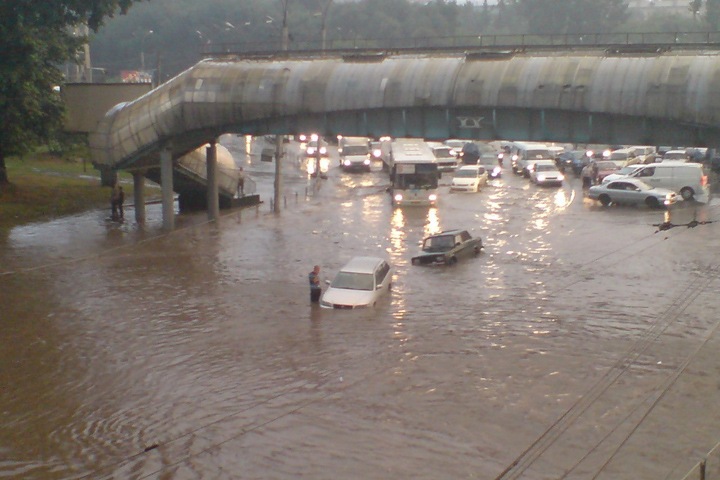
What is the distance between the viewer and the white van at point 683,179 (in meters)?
45.6

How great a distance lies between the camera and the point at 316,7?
127 m

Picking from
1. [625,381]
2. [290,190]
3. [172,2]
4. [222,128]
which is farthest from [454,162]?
[172,2]

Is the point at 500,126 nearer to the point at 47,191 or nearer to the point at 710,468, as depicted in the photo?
the point at 710,468

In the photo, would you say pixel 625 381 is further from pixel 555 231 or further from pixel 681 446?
pixel 555 231

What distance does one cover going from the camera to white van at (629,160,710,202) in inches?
1796

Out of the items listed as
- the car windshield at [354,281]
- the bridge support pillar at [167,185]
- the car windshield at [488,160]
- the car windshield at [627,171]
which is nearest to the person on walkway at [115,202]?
the bridge support pillar at [167,185]

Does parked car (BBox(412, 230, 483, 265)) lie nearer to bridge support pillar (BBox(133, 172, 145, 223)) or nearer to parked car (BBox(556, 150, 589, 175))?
bridge support pillar (BBox(133, 172, 145, 223))

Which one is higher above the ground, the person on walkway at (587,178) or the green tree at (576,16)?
the green tree at (576,16)

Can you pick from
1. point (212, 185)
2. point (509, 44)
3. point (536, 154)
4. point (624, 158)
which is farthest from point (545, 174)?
point (212, 185)

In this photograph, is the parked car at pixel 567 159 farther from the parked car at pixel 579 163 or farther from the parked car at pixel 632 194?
the parked car at pixel 632 194

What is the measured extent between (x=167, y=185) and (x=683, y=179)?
81.8ft

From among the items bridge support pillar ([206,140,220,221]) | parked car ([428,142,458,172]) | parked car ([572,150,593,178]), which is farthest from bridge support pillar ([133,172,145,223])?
parked car ([572,150,593,178])

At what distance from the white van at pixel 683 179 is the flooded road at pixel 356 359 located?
28.3 ft

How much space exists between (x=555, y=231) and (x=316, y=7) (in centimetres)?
9452
